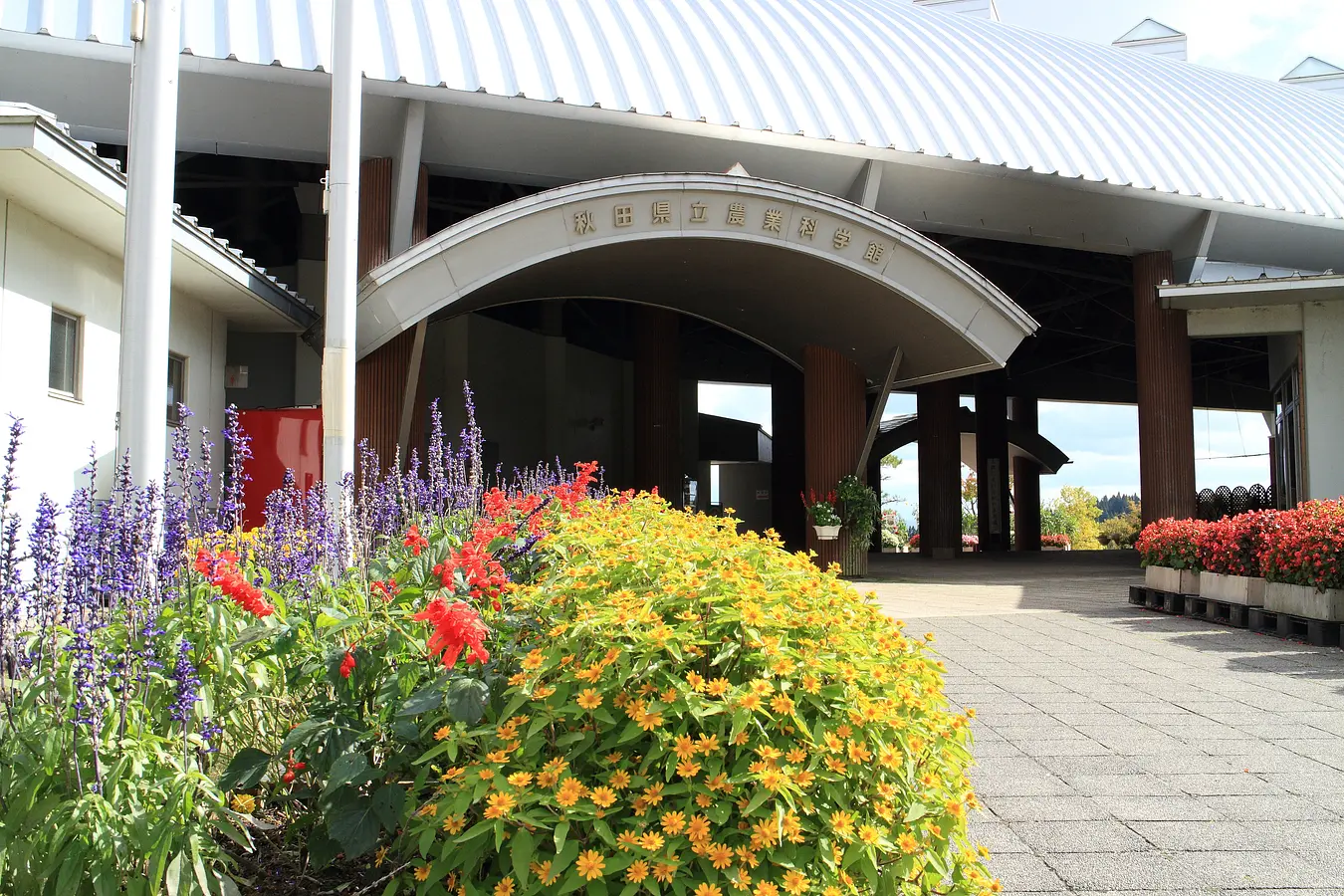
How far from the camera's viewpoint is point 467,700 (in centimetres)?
259

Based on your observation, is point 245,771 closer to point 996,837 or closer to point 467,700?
point 467,700

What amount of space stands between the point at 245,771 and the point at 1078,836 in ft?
9.83

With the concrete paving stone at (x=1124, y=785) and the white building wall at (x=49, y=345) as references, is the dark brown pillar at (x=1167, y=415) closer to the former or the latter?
the concrete paving stone at (x=1124, y=785)

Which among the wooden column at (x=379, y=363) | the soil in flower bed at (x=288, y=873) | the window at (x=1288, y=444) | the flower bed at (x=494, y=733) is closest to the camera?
the flower bed at (x=494, y=733)

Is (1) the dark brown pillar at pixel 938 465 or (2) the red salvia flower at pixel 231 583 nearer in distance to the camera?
(2) the red salvia flower at pixel 231 583

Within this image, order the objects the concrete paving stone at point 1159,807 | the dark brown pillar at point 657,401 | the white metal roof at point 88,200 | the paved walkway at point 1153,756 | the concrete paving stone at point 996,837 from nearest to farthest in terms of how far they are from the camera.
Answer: the paved walkway at point 1153,756, the concrete paving stone at point 996,837, the concrete paving stone at point 1159,807, the white metal roof at point 88,200, the dark brown pillar at point 657,401

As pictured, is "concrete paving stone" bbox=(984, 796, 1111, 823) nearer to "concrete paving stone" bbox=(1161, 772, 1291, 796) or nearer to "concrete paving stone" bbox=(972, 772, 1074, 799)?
"concrete paving stone" bbox=(972, 772, 1074, 799)

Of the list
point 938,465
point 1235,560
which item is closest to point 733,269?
point 1235,560

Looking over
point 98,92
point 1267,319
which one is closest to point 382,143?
point 98,92

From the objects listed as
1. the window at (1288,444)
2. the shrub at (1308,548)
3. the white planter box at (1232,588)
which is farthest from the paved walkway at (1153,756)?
the window at (1288,444)

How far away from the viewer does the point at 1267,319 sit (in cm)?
1691

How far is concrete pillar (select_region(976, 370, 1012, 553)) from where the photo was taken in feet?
109

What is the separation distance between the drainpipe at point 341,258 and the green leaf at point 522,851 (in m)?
5.12

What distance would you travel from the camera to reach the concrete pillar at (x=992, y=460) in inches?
1307
